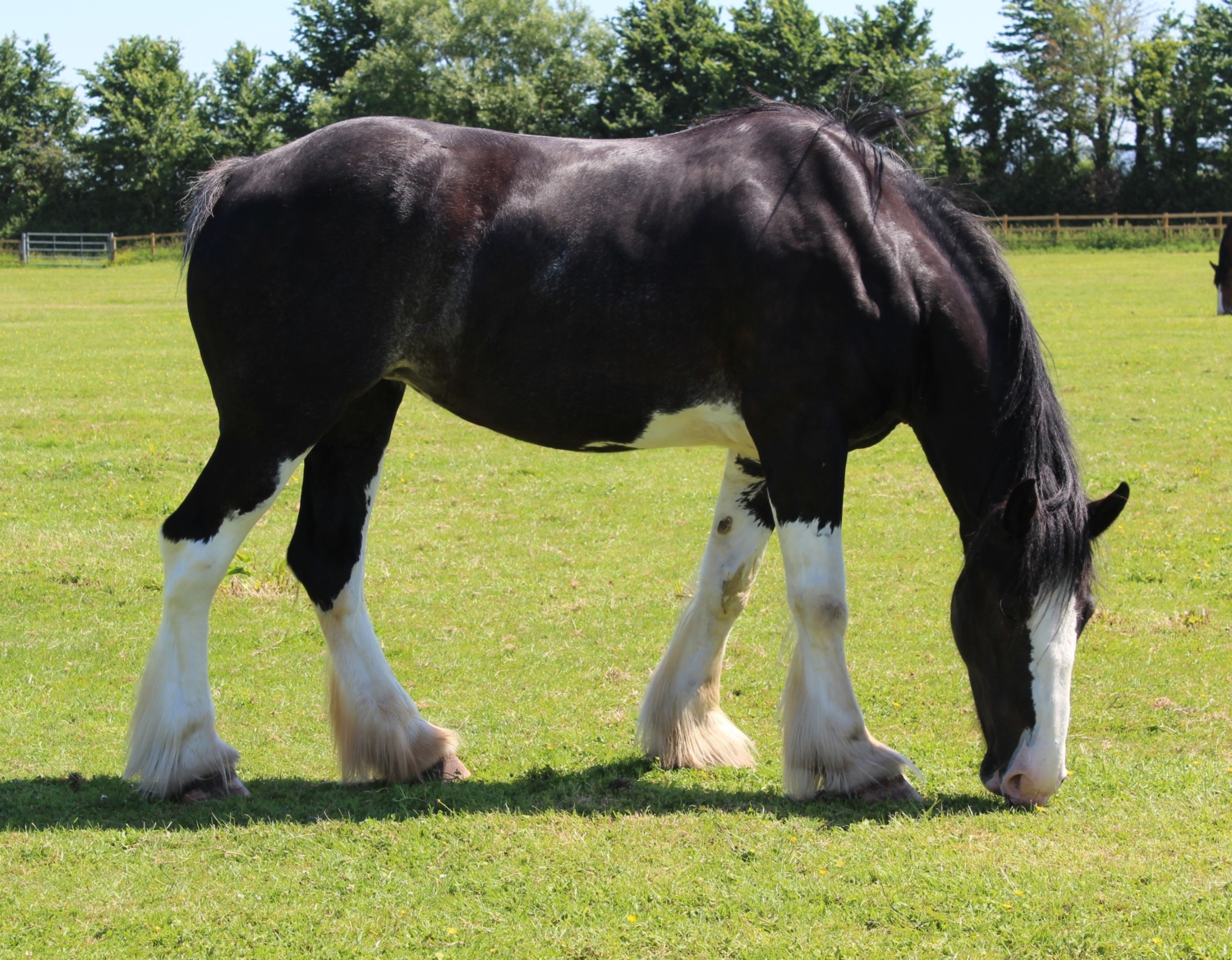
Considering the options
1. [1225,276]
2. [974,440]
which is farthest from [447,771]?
[1225,276]

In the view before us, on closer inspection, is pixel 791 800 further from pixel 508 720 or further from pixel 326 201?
pixel 326 201

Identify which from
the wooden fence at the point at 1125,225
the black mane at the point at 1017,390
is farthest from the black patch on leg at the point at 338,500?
the wooden fence at the point at 1125,225

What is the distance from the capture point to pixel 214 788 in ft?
15.0

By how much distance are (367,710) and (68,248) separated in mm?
50041

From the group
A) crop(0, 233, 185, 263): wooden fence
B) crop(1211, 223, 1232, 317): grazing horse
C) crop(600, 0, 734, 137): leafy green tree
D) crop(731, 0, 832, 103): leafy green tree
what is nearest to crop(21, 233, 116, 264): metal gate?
crop(0, 233, 185, 263): wooden fence

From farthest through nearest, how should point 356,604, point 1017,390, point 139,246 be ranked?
1. point 139,246
2. point 356,604
3. point 1017,390

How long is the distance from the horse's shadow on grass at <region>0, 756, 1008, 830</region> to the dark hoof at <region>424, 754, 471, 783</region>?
0.21 feet

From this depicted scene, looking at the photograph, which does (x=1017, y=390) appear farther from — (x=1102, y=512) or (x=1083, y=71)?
(x=1083, y=71)

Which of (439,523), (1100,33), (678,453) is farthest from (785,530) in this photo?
(1100,33)

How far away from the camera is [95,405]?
14.0m

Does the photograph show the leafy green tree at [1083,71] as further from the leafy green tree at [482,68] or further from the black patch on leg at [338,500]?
the black patch on leg at [338,500]

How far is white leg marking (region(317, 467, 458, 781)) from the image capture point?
4.83m

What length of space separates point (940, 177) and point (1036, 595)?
5.56 ft

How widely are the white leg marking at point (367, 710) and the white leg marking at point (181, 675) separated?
0.54m
